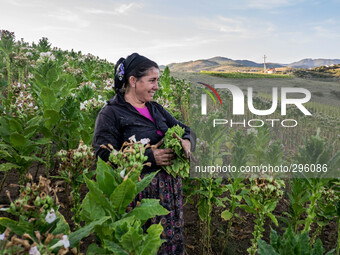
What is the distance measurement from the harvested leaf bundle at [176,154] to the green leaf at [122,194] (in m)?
1.06

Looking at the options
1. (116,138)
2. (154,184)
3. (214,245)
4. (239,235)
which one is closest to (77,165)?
(116,138)

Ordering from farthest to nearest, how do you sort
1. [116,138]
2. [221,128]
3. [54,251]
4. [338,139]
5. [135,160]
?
[221,128] → [338,139] → [116,138] → [135,160] → [54,251]

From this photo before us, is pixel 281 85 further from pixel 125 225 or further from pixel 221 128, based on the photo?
pixel 125 225

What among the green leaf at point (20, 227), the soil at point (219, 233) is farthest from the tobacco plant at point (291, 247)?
the soil at point (219, 233)

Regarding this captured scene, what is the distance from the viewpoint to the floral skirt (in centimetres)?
256

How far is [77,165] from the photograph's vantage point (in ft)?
8.13

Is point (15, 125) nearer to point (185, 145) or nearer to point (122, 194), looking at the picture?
point (185, 145)

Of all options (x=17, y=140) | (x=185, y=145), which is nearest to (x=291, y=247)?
(x=185, y=145)

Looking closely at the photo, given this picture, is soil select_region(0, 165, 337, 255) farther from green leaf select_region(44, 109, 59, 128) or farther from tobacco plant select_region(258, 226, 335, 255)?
tobacco plant select_region(258, 226, 335, 255)

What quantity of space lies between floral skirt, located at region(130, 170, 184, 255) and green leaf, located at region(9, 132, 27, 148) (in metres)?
1.36

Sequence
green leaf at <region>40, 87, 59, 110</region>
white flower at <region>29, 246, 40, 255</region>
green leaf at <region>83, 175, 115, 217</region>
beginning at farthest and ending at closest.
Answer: green leaf at <region>40, 87, 59, 110</region> → green leaf at <region>83, 175, 115, 217</region> → white flower at <region>29, 246, 40, 255</region>

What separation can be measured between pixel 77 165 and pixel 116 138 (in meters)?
0.38

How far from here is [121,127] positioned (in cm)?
259

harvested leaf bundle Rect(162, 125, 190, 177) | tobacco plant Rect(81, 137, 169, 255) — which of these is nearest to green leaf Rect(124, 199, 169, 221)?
tobacco plant Rect(81, 137, 169, 255)
